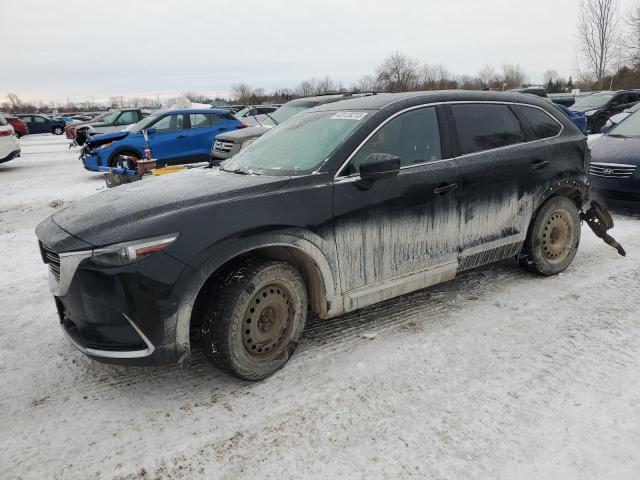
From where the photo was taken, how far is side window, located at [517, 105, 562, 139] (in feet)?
14.7

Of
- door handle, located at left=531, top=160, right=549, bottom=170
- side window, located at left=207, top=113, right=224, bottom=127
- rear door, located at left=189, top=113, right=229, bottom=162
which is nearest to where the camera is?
door handle, located at left=531, top=160, right=549, bottom=170

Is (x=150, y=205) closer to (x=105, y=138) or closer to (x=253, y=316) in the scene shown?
(x=253, y=316)

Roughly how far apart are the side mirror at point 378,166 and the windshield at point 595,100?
17.9m

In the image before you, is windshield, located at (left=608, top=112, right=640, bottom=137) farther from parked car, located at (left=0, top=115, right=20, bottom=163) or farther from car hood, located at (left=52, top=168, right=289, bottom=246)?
parked car, located at (left=0, top=115, right=20, bottom=163)

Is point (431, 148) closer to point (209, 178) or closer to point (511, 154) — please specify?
point (511, 154)

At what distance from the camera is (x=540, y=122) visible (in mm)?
4543

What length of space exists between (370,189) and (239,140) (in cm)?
704

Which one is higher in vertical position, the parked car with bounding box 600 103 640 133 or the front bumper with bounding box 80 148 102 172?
the parked car with bounding box 600 103 640 133

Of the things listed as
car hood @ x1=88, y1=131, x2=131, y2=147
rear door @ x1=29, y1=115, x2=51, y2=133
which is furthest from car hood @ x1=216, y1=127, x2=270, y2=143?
rear door @ x1=29, y1=115, x2=51, y2=133

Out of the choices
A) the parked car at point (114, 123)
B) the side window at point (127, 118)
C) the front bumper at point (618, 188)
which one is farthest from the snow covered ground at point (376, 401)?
the side window at point (127, 118)

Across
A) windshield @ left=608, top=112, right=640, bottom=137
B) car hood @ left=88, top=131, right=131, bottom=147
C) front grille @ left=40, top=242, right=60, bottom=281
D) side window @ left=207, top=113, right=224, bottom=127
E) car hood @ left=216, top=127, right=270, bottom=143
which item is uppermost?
side window @ left=207, top=113, right=224, bottom=127

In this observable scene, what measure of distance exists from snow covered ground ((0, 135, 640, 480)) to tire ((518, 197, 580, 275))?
0.39 meters

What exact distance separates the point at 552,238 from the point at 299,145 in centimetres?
274

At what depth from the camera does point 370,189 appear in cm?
337
